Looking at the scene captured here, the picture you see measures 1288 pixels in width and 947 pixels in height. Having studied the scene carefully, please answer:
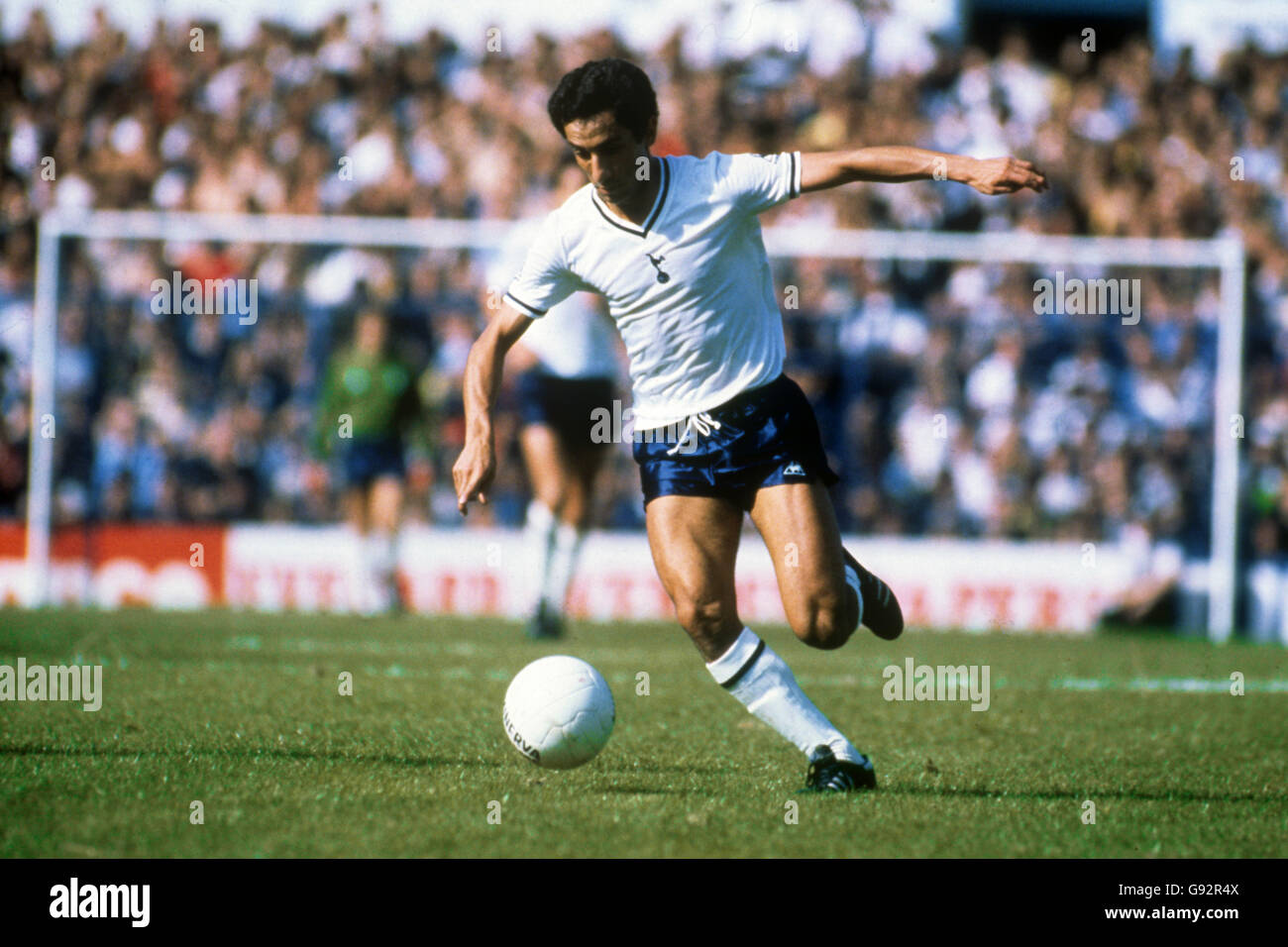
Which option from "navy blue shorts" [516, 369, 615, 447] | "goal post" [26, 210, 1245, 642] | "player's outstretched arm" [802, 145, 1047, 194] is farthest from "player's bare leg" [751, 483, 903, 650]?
"goal post" [26, 210, 1245, 642]

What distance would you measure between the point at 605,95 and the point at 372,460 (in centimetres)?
940

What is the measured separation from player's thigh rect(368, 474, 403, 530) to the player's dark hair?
29.9ft

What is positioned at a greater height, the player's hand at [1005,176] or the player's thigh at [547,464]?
the player's hand at [1005,176]

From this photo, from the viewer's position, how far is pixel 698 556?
587 cm

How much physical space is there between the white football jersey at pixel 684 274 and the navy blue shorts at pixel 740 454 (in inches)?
2.5

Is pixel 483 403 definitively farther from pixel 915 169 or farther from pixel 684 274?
pixel 915 169

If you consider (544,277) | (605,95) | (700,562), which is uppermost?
(605,95)

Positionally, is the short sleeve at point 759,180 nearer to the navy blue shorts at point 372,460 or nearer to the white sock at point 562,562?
the white sock at point 562,562

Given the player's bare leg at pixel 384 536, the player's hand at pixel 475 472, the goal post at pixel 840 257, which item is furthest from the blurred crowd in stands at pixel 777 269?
→ the player's hand at pixel 475 472

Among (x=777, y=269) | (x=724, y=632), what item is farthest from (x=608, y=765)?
(x=777, y=269)

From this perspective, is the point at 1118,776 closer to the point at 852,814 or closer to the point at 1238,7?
the point at 852,814

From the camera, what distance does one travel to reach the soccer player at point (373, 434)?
47.9 ft

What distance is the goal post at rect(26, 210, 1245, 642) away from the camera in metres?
15.3
